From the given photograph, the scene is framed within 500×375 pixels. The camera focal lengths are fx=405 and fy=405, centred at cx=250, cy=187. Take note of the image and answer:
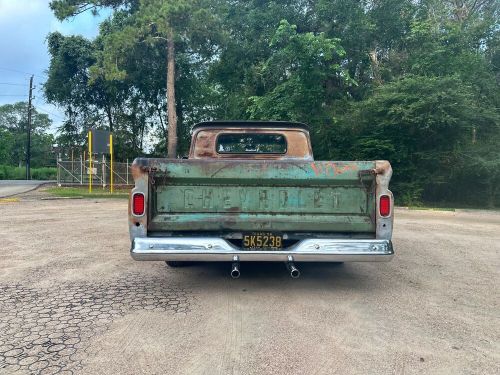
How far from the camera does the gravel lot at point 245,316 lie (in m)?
2.94

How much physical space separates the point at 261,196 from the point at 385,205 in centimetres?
130

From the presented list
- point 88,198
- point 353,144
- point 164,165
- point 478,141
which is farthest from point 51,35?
point 164,165

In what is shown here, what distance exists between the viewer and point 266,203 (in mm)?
4320

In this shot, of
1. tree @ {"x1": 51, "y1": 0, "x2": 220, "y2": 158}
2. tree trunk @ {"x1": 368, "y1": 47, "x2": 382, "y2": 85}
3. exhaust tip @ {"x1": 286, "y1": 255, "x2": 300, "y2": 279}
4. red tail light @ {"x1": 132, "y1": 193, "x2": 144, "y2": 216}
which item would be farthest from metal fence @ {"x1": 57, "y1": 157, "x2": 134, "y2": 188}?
exhaust tip @ {"x1": 286, "y1": 255, "x2": 300, "y2": 279}

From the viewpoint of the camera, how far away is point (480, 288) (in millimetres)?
4961

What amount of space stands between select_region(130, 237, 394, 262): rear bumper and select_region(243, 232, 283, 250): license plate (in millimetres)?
94

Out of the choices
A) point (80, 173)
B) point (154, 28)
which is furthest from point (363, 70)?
point (80, 173)

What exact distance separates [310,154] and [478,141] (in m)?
14.0

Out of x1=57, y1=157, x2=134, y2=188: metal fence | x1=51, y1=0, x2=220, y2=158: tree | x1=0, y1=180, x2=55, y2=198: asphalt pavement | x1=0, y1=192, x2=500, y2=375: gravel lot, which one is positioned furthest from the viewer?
x1=57, y1=157, x2=134, y2=188: metal fence

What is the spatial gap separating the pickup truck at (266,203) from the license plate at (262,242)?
0.4 inches

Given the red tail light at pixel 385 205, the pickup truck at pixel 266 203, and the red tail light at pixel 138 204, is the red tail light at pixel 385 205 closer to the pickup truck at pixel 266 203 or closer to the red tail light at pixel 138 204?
the pickup truck at pixel 266 203

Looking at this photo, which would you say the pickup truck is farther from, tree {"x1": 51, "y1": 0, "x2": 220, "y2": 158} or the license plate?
tree {"x1": 51, "y1": 0, "x2": 220, "y2": 158}

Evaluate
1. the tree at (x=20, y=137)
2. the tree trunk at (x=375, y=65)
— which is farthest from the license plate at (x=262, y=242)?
the tree at (x=20, y=137)

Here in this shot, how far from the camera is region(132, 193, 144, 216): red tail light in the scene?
164 inches
